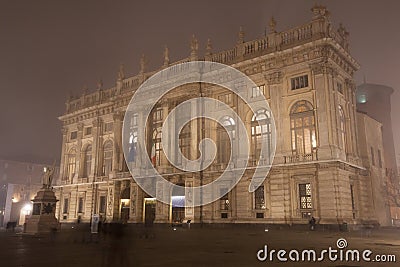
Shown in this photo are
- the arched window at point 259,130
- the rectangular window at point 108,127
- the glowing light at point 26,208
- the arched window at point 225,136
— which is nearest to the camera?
the arched window at point 259,130

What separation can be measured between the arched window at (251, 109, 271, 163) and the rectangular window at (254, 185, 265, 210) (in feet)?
9.88

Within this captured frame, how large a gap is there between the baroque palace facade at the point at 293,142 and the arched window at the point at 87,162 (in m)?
8.98

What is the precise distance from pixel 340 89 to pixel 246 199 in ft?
44.8

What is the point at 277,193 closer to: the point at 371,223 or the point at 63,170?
the point at 371,223

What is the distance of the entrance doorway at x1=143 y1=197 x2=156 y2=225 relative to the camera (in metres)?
40.7

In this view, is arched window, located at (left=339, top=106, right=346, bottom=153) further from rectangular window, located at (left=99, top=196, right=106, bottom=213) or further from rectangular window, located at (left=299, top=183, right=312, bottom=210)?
Answer: rectangular window, located at (left=99, top=196, right=106, bottom=213)

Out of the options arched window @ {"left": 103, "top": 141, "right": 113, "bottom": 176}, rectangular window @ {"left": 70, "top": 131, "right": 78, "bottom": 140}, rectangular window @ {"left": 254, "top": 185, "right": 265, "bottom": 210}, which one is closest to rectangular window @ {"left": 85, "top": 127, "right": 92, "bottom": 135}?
rectangular window @ {"left": 70, "top": 131, "right": 78, "bottom": 140}

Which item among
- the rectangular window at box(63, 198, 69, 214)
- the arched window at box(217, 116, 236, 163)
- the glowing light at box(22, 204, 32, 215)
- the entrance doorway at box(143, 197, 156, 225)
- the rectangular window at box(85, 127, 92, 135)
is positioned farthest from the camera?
the glowing light at box(22, 204, 32, 215)

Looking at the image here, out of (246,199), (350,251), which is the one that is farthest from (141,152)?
(350,251)

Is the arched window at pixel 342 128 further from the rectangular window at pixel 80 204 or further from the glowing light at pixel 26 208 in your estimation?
the glowing light at pixel 26 208

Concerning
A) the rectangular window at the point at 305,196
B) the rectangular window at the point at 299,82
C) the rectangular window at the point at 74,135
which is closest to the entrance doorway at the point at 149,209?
the rectangular window at the point at 305,196

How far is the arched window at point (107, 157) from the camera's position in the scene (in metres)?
47.8

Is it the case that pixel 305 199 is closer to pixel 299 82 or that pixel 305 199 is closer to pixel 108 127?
pixel 299 82

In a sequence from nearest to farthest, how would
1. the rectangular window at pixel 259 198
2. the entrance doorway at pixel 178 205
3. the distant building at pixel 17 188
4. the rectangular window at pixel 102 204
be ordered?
the rectangular window at pixel 259 198
the entrance doorway at pixel 178 205
the rectangular window at pixel 102 204
the distant building at pixel 17 188
